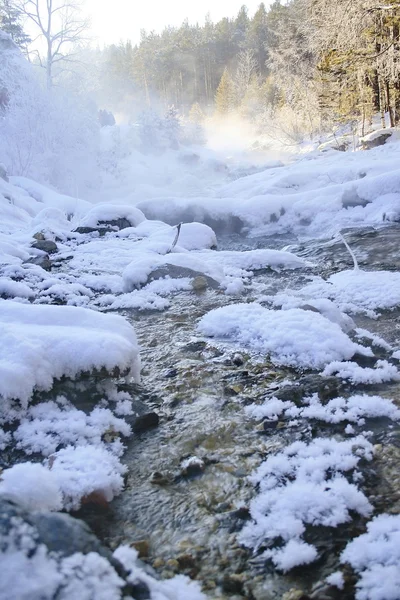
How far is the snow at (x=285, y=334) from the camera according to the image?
2928mm

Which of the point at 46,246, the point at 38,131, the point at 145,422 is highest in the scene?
the point at 38,131

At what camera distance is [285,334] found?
3184 mm

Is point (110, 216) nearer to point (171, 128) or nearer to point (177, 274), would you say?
point (177, 274)

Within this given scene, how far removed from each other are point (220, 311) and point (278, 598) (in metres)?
2.64

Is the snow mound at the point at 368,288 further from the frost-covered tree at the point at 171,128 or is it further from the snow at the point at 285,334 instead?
the frost-covered tree at the point at 171,128

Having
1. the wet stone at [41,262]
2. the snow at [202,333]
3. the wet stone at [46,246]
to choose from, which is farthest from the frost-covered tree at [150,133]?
the wet stone at [41,262]

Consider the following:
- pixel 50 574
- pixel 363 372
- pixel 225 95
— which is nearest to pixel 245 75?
pixel 225 95

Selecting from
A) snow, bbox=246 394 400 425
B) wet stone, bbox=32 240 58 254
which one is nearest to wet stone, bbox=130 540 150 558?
snow, bbox=246 394 400 425

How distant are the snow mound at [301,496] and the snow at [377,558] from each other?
95mm

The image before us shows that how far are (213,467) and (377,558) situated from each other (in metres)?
0.78

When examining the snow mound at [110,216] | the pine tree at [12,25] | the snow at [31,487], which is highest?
the pine tree at [12,25]

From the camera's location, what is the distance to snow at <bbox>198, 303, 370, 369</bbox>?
293 cm

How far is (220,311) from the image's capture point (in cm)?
381

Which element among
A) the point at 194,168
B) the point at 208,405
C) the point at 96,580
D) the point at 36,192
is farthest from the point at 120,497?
the point at 194,168
